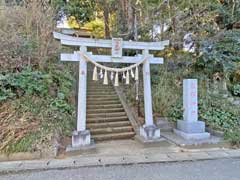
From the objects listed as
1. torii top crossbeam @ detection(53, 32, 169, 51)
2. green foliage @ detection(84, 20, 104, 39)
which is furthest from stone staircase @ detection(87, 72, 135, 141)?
green foliage @ detection(84, 20, 104, 39)

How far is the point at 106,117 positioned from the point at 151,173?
2786 millimetres

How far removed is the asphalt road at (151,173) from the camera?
360cm

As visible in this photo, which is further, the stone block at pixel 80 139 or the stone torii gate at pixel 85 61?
the stone torii gate at pixel 85 61

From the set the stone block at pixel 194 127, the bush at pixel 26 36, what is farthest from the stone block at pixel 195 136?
the bush at pixel 26 36

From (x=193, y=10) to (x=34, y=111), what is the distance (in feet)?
21.3

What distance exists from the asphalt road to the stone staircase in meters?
1.85

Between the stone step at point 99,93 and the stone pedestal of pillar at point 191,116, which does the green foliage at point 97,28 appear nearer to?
the stone step at point 99,93

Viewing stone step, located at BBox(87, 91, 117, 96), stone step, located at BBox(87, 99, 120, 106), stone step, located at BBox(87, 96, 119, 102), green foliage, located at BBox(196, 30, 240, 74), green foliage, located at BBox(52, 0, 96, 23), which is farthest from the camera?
green foliage, located at BBox(52, 0, 96, 23)

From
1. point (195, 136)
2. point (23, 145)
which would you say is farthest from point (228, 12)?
point (23, 145)

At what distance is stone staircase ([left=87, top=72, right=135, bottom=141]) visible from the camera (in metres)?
5.87

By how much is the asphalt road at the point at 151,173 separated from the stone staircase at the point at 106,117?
1849mm

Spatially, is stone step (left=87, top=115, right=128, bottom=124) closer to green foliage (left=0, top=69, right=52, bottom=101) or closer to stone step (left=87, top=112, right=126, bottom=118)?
stone step (left=87, top=112, right=126, bottom=118)

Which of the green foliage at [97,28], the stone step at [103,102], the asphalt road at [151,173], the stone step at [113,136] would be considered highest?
the green foliage at [97,28]

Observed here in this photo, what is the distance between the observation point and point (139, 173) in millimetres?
3768
